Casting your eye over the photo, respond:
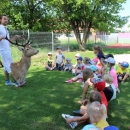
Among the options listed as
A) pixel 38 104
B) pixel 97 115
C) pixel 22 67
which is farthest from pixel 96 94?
pixel 22 67

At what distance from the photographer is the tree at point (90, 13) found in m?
22.8

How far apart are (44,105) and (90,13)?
62.0ft

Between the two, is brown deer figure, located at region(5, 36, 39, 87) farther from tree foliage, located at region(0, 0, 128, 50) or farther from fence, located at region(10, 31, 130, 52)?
tree foliage, located at region(0, 0, 128, 50)

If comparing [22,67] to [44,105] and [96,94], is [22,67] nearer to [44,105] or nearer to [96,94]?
[44,105]

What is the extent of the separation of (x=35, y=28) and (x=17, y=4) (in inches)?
144

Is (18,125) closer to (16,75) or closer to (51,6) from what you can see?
(16,75)

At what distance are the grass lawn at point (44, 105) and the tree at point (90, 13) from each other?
16.6 metres

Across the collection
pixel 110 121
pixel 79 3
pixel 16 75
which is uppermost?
Answer: pixel 79 3

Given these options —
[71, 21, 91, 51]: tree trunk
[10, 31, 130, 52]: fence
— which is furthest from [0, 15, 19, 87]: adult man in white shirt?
[71, 21, 91, 51]: tree trunk

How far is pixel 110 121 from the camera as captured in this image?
14.3 feet

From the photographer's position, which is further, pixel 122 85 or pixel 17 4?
pixel 17 4

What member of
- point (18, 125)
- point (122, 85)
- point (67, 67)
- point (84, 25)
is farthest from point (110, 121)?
point (84, 25)

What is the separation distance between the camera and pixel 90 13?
22.8 meters

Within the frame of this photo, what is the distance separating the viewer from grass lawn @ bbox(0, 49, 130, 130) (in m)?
4.18
